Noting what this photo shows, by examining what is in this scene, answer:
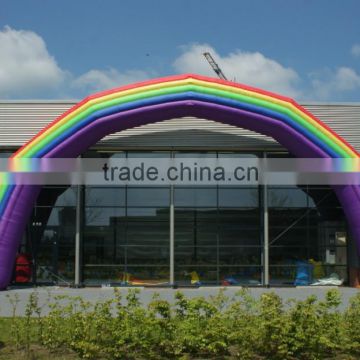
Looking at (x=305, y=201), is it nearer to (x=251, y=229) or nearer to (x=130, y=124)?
(x=251, y=229)

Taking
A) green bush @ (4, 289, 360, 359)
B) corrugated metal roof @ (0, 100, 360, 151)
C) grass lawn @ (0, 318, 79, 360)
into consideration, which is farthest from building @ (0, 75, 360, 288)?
green bush @ (4, 289, 360, 359)

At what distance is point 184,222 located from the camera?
68.7 ft

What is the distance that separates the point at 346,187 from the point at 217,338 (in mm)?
11146

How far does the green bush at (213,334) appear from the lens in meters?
7.54

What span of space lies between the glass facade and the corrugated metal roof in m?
0.96

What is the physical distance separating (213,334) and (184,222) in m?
13.3

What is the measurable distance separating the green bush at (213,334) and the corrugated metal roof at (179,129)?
11.9 meters

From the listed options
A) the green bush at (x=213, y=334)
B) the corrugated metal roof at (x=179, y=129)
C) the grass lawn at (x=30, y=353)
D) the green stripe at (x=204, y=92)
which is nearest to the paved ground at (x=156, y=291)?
the green stripe at (x=204, y=92)

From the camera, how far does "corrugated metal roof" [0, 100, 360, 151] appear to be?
19.6 m

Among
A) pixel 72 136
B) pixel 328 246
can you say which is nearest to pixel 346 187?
pixel 328 246

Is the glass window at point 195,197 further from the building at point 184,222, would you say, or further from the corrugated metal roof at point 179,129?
the corrugated metal roof at point 179,129

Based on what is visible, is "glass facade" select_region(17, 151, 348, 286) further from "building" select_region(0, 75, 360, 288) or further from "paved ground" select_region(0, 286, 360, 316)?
"paved ground" select_region(0, 286, 360, 316)

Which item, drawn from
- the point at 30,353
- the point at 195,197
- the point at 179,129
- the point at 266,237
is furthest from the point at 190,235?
the point at 30,353

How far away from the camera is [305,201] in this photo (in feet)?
69.2
